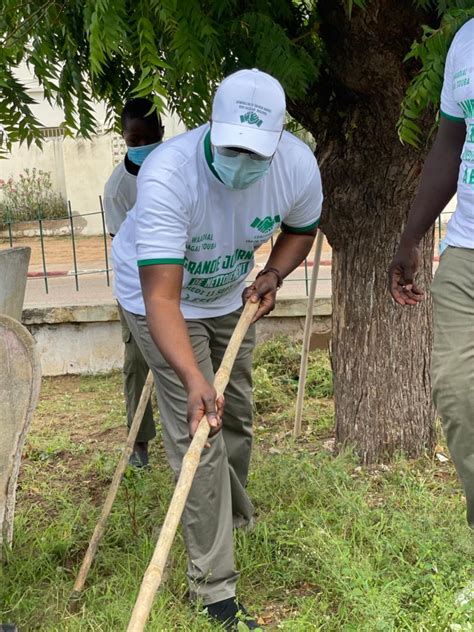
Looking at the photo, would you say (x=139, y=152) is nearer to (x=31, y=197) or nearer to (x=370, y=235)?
(x=370, y=235)

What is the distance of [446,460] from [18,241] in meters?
11.4

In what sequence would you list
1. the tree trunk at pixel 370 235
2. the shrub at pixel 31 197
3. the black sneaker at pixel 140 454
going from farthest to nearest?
1. the shrub at pixel 31 197
2. the black sneaker at pixel 140 454
3. the tree trunk at pixel 370 235

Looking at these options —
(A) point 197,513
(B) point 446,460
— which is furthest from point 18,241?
(A) point 197,513

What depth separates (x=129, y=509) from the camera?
3838mm

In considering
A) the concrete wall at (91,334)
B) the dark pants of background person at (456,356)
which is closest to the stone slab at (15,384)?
the dark pants of background person at (456,356)

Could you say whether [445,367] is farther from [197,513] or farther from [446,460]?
[446,460]

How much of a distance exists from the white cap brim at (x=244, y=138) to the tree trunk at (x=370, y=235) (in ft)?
4.23

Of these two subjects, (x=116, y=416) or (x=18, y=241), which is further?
(x=18, y=241)

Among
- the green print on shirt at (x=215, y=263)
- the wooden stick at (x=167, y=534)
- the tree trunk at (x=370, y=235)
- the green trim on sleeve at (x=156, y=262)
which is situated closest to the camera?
the wooden stick at (x=167, y=534)

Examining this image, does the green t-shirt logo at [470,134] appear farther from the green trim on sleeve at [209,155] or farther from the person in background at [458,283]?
the green trim on sleeve at [209,155]

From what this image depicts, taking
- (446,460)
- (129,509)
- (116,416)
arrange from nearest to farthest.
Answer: (129,509)
(446,460)
(116,416)

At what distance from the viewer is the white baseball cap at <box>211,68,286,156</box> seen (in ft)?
8.55

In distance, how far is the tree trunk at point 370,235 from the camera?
379cm

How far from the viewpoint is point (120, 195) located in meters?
4.61
